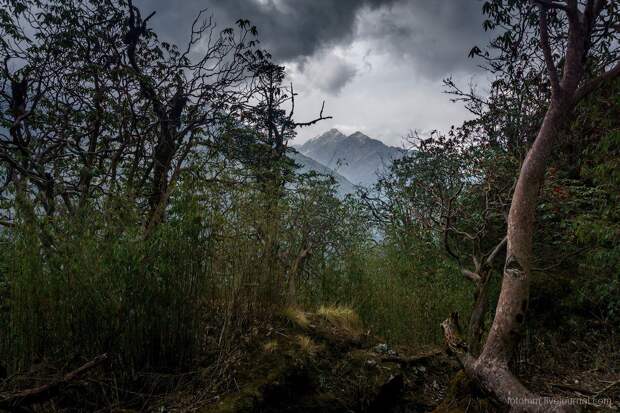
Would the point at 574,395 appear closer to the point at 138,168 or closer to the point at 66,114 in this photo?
the point at 138,168

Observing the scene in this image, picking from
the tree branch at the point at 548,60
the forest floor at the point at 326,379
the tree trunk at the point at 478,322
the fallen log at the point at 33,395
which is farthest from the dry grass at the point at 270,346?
the tree branch at the point at 548,60

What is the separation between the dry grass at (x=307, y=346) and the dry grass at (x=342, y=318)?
51cm

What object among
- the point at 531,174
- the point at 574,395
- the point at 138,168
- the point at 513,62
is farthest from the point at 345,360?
the point at 513,62

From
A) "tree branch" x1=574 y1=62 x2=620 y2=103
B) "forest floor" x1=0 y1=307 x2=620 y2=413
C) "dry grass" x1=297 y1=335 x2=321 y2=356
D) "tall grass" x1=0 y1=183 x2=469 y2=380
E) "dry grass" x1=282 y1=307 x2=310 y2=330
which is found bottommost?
"forest floor" x1=0 y1=307 x2=620 y2=413

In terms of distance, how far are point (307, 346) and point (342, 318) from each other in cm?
76

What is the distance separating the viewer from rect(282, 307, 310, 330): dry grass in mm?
3393

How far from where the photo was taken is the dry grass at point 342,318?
378 cm

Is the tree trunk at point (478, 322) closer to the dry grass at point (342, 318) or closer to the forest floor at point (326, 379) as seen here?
the forest floor at point (326, 379)

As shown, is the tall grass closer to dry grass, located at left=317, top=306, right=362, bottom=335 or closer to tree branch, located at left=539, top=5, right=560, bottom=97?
dry grass, located at left=317, top=306, right=362, bottom=335

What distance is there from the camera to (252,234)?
311 cm

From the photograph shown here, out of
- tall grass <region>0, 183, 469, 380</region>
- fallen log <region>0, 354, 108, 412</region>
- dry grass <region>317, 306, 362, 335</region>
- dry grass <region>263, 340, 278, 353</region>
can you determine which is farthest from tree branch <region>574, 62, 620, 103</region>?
fallen log <region>0, 354, 108, 412</region>

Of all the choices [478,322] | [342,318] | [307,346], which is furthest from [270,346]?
[478,322]

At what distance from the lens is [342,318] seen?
386 centimetres

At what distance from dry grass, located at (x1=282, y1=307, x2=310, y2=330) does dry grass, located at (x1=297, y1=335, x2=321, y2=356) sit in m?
0.14
